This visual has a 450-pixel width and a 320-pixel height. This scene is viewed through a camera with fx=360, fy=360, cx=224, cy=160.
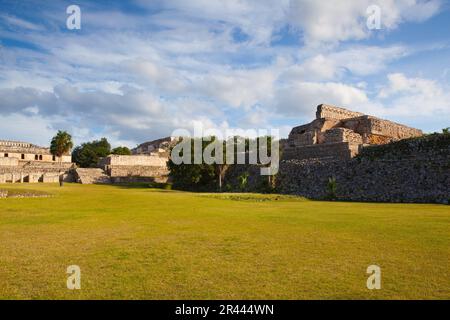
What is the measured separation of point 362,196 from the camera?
3177 cm

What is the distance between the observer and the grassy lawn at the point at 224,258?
6.69m

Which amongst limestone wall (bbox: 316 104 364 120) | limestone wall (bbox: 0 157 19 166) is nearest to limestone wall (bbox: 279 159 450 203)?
limestone wall (bbox: 316 104 364 120)

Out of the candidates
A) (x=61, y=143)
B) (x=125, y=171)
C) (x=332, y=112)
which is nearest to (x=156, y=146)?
(x=61, y=143)

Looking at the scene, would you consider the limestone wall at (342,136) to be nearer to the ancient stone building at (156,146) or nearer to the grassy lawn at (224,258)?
the grassy lawn at (224,258)

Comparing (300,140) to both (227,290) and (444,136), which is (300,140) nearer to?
(444,136)

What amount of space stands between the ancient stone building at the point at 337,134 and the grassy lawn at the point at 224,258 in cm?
2581

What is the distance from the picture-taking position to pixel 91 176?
54.2m

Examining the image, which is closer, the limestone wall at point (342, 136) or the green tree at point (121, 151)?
the limestone wall at point (342, 136)

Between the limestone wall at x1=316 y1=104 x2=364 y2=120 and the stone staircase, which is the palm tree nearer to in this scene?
the stone staircase

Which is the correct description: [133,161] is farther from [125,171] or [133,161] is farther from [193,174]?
[193,174]

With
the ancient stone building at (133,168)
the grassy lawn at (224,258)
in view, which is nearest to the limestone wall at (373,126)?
the ancient stone building at (133,168)

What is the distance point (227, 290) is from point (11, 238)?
848 centimetres

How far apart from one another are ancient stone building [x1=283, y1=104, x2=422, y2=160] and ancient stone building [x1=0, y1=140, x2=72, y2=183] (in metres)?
35.1

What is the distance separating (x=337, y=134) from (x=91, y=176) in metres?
35.7
